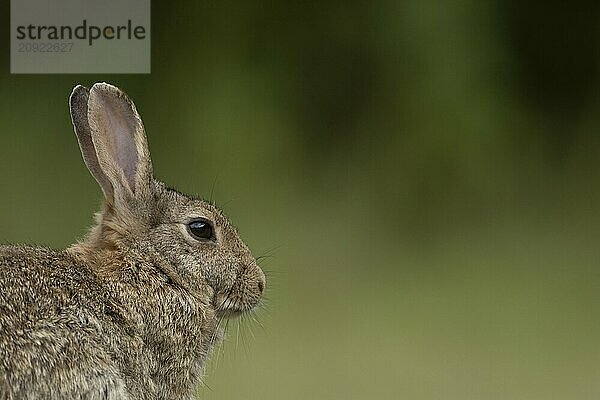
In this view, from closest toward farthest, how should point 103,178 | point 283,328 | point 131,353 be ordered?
point 131,353, point 103,178, point 283,328

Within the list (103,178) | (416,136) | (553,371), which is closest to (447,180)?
(416,136)

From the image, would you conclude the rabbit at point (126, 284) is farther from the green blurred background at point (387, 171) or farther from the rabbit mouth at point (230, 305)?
the green blurred background at point (387, 171)

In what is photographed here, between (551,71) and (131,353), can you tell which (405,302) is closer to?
(551,71)

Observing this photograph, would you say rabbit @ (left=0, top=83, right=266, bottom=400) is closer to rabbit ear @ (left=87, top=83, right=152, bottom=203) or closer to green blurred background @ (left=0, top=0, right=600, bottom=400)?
rabbit ear @ (left=87, top=83, right=152, bottom=203)

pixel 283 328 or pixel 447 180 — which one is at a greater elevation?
pixel 447 180

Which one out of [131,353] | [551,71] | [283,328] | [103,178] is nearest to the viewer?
[131,353]

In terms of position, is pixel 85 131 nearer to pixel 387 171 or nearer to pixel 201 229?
pixel 201 229

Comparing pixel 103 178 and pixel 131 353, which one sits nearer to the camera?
pixel 131 353
